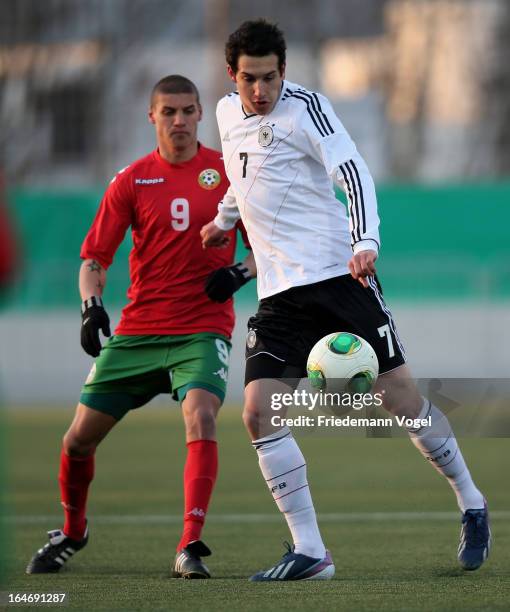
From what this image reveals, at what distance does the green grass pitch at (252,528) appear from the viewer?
19.0ft

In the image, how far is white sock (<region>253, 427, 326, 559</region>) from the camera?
6266 millimetres

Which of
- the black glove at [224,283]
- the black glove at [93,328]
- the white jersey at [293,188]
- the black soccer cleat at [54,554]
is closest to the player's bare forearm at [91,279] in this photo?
the black glove at [93,328]

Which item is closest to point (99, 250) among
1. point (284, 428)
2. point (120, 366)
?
point (120, 366)

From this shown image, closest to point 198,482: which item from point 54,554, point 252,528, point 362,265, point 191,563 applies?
point 191,563

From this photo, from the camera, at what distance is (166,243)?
7.21 meters

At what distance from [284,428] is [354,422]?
0.37 meters

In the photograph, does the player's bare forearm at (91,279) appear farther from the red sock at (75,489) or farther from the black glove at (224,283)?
the red sock at (75,489)

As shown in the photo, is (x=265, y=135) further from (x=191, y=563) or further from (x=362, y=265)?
(x=191, y=563)

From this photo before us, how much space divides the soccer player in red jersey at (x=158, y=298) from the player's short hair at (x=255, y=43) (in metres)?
0.95

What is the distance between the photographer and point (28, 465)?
12.2 m

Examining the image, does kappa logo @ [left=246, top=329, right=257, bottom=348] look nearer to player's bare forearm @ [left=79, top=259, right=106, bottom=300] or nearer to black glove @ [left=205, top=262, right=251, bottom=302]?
black glove @ [left=205, top=262, right=251, bottom=302]

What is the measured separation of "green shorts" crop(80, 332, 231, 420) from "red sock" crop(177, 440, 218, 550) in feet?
1.08

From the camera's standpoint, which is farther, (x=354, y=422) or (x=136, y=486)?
(x=136, y=486)

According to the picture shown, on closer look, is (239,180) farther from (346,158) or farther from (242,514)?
(242,514)
